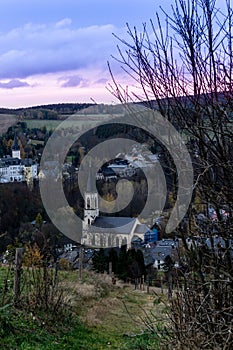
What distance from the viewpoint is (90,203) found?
30734 millimetres

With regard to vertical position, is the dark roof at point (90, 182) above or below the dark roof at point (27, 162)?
below

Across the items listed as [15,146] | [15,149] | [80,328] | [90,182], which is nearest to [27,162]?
[15,149]

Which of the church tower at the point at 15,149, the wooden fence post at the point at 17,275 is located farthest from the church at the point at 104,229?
the church tower at the point at 15,149

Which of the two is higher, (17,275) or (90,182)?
(90,182)

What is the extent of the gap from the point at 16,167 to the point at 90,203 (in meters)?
28.6

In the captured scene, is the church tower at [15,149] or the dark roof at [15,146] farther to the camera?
the dark roof at [15,146]

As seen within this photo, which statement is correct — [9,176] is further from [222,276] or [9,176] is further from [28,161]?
[222,276]

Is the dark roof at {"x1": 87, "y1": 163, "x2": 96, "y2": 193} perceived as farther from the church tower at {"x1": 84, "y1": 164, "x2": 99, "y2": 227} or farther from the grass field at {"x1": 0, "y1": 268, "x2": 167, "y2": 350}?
the grass field at {"x1": 0, "y1": 268, "x2": 167, "y2": 350}

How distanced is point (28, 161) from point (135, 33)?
180ft

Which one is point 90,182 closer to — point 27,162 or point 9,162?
point 27,162

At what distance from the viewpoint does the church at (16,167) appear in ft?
174

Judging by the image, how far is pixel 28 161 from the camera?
56.7 meters

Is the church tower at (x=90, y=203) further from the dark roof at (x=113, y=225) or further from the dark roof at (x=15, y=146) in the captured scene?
the dark roof at (x=15, y=146)

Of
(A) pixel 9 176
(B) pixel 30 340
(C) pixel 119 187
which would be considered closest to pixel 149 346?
(B) pixel 30 340
